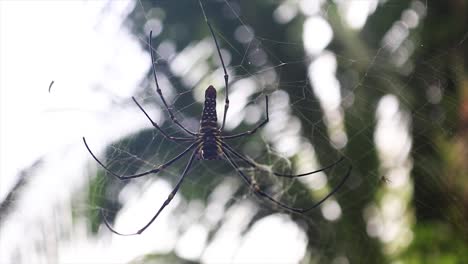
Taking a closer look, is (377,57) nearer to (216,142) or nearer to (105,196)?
(216,142)

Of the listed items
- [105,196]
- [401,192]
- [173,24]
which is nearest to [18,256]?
[105,196]

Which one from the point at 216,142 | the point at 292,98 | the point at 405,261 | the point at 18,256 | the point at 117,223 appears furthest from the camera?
the point at 292,98

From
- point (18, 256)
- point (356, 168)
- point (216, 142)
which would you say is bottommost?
point (356, 168)

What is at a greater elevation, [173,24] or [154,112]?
[173,24]

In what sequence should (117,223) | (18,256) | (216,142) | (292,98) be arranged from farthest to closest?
(292,98) → (117,223) → (216,142) → (18,256)

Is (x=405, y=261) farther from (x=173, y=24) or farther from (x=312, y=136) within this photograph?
(x=173, y=24)

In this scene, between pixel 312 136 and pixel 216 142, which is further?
pixel 312 136
